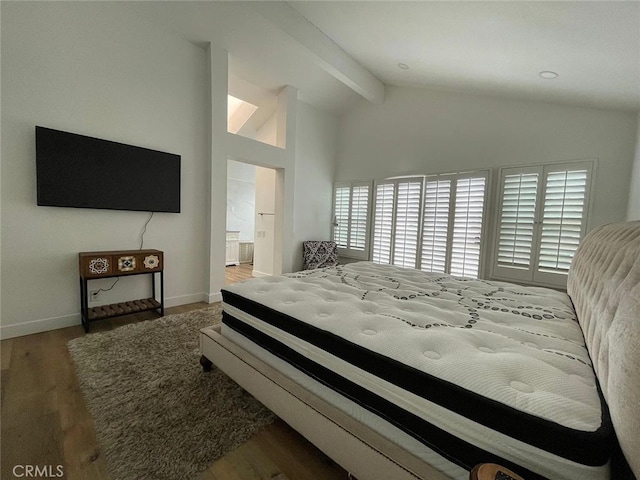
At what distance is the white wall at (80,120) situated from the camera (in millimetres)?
2326

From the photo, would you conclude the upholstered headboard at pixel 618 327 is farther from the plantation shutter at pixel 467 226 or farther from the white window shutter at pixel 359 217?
the white window shutter at pixel 359 217

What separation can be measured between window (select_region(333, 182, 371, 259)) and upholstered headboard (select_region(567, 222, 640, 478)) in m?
3.75

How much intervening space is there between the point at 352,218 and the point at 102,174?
3.84 meters

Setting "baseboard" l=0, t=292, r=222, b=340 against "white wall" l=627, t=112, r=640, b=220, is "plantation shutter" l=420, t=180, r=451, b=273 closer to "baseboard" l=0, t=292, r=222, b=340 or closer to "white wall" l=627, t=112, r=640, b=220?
"white wall" l=627, t=112, r=640, b=220

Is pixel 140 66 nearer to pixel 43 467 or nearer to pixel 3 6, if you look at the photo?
pixel 3 6

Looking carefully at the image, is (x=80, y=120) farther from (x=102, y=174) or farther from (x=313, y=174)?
(x=313, y=174)

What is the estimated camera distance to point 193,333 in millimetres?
2568

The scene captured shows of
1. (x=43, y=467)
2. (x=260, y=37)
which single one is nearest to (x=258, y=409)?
(x=43, y=467)

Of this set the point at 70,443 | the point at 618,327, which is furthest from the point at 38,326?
the point at 618,327

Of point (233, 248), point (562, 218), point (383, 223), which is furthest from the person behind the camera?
point (233, 248)

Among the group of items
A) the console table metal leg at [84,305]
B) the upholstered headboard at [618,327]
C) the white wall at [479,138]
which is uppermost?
the white wall at [479,138]

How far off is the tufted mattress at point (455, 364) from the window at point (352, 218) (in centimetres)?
328

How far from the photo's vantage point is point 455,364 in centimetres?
90

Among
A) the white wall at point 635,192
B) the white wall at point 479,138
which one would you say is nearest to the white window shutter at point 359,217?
the white wall at point 479,138
